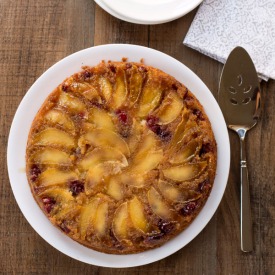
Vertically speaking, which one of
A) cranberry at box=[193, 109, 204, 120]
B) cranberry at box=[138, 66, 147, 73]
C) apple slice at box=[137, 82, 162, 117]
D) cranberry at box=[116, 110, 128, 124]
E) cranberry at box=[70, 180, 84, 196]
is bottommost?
cranberry at box=[70, 180, 84, 196]

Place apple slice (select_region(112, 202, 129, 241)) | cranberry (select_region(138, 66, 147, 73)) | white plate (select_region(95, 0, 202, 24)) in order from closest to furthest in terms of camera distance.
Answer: apple slice (select_region(112, 202, 129, 241)) < cranberry (select_region(138, 66, 147, 73)) < white plate (select_region(95, 0, 202, 24))

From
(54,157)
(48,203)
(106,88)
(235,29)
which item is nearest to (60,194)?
(48,203)

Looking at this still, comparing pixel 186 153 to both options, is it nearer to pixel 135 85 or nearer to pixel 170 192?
pixel 170 192

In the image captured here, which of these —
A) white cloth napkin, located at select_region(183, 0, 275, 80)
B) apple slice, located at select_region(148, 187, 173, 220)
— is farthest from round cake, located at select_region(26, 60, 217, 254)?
white cloth napkin, located at select_region(183, 0, 275, 80)

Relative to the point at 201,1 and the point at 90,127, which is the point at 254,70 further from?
the point at 90,127

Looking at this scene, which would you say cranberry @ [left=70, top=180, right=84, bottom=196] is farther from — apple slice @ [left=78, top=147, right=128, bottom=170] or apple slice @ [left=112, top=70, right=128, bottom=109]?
apple slice @ [left=112, top=70, right=128, bottom=109]

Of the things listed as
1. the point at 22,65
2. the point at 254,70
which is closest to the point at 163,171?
the point at 254,70

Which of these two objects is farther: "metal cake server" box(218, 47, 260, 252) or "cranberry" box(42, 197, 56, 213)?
"metal cake server" box(218, 47, 260, 252)
